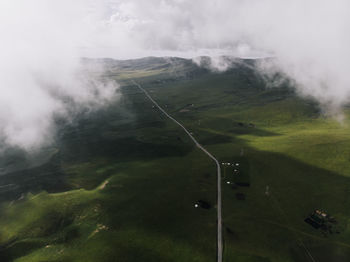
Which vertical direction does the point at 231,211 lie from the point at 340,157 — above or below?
below

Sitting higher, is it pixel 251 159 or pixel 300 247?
pixel 251 159

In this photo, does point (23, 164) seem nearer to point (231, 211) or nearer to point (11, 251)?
point (11, 251)

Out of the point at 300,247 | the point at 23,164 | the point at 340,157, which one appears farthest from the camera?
the point at 23,164

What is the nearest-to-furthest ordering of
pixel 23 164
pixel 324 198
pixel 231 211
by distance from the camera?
1. pixel 231 211
2. pixel 324 198
3. pixel 23 164

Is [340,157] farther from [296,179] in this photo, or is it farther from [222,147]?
[222,147]

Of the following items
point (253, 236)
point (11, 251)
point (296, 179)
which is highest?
point (296, 179)

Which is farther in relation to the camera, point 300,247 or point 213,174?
point 213,174

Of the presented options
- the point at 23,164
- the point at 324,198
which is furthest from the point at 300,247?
the point at 23,164

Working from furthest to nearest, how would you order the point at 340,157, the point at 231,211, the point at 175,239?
the point at 340,157 < the point at 231,211 < the point at 175,239

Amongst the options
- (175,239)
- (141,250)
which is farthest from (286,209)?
(141,250)
